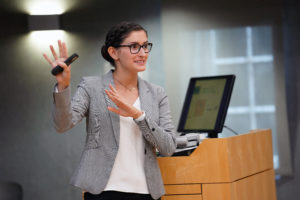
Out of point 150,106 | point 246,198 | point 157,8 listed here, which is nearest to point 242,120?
point 157,8

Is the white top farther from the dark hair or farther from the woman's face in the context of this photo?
the dark hair

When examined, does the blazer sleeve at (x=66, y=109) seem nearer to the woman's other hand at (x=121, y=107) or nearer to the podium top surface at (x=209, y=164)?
the woman's other hand at (x=121, y=107)

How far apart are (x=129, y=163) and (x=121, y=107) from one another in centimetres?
29

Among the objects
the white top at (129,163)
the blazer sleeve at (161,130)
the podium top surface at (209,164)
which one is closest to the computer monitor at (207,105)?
the podium top surface at (209,164)

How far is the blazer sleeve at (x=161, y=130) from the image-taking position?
2.18 metres

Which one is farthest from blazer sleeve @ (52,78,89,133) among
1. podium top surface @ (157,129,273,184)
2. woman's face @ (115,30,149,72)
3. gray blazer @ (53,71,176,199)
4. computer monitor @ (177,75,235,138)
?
computer monitor @ (177,75,235,138)

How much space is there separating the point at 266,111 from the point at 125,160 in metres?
2.87

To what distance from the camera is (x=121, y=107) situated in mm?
2137

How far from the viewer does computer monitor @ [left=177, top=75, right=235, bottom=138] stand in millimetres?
3252

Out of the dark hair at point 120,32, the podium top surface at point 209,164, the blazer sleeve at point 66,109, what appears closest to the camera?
the blazer sleeve at point 66,109

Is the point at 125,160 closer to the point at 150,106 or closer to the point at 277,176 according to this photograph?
the point at 150,106

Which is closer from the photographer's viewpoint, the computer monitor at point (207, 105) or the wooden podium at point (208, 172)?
the wooden podium at point (208, 172)

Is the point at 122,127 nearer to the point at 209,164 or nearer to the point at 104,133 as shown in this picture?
the point at 104,133

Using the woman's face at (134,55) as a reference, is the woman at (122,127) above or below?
below
